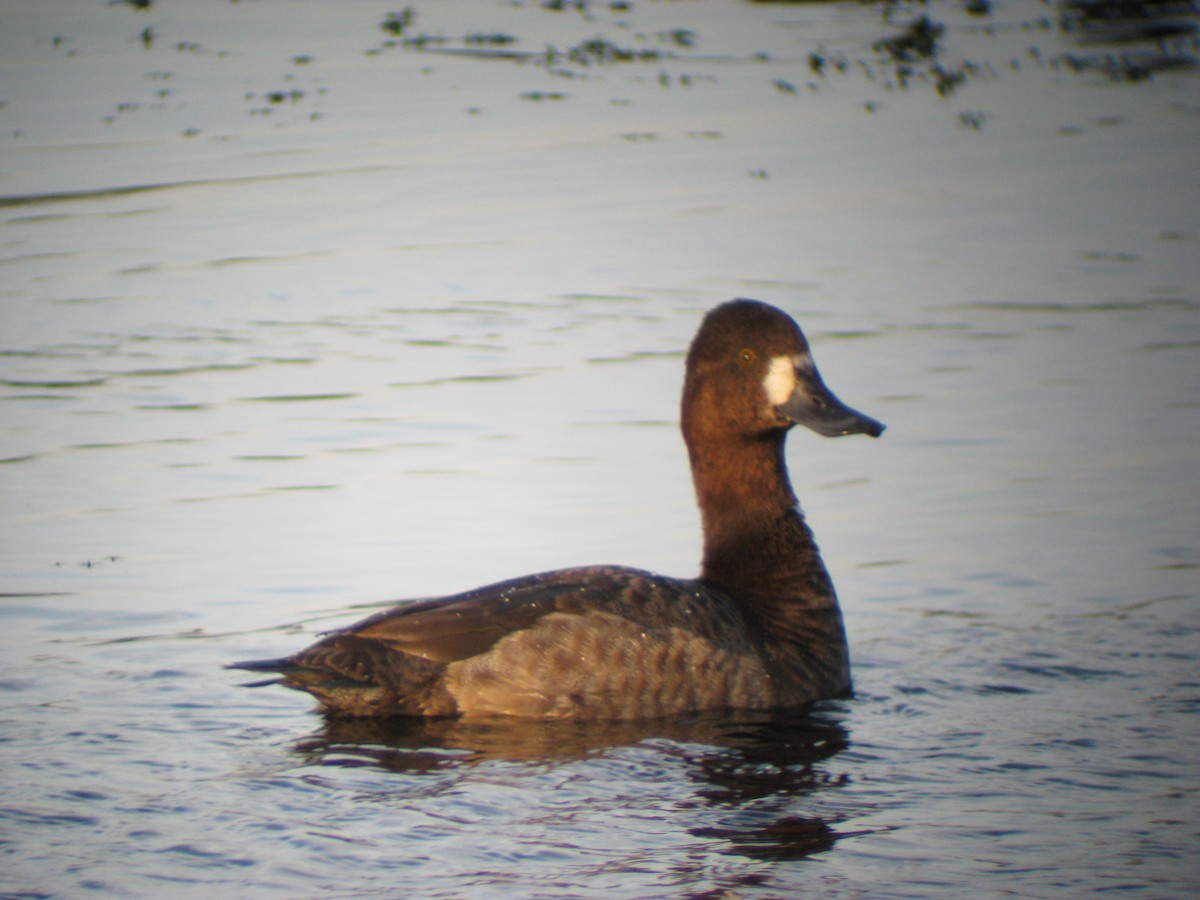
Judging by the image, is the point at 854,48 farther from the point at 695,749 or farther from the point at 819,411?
the point at 695,749

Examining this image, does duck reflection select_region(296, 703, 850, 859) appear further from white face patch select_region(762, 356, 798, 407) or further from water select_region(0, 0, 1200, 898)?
white face patch select_region(762, 356, 798, 407)

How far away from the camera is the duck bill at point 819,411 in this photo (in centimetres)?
693

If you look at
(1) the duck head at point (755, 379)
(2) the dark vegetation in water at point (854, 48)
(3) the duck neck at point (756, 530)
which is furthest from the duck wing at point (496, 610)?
(2) the dark vegetation in water at point (854, 48)

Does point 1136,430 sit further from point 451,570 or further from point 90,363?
point 90,363

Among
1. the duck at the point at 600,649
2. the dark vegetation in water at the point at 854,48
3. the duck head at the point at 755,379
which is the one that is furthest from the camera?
the dark vegetation in water at the point at 854,48

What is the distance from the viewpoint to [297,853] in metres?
5.09

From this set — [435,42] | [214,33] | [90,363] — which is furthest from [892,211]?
[214,33]

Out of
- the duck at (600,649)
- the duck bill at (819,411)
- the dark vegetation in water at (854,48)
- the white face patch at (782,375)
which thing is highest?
the dark vegetation in water at (854,48)

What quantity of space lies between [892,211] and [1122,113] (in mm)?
4918

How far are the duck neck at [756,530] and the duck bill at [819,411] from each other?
0.21 m

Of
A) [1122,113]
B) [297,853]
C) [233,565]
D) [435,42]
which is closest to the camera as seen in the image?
[297,853]

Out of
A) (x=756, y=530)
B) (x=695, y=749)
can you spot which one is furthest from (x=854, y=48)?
(x=695, y=749)

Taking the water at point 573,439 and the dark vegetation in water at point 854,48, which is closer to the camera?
the water at point 573,439

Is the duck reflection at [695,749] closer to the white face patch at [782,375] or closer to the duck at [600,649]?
the duck at [600,649]
